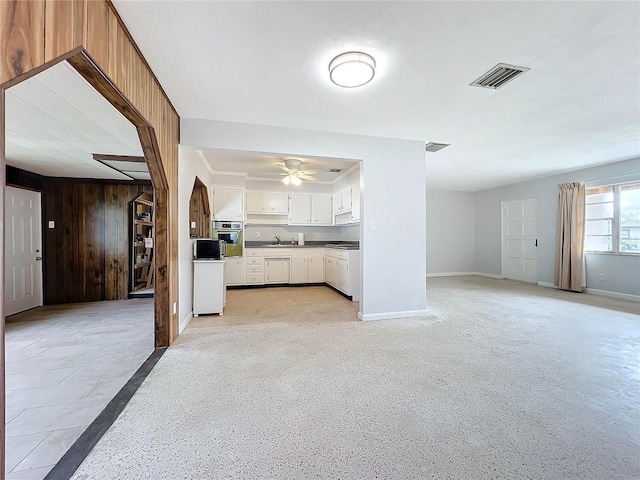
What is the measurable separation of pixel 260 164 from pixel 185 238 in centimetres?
218

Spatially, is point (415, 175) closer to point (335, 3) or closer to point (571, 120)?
point (571, 120)

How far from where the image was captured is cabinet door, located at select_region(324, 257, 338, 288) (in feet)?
18.8

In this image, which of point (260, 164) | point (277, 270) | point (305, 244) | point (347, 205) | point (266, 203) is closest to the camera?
point (260, 164)

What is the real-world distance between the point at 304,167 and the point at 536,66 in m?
3.62

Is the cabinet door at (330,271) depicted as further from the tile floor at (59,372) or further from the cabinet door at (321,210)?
the tile floor at (59,372)

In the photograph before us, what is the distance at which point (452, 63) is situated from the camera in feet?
7.23

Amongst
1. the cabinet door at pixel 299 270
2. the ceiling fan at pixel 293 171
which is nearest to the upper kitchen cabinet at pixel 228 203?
the ceiling fan at pixel 293 171

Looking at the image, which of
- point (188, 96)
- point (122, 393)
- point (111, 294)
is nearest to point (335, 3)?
point (188, 96)

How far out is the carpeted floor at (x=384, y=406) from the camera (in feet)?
4.59

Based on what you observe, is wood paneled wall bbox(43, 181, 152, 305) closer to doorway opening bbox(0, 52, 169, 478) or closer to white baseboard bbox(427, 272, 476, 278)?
doorway opening bbox(0, 52, 169, 478)

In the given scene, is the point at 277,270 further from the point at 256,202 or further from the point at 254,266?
the point at 256,202

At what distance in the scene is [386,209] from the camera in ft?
12.8

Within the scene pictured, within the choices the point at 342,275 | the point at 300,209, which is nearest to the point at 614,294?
the point at 342,275

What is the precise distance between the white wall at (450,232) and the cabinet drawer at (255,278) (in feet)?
15.8
